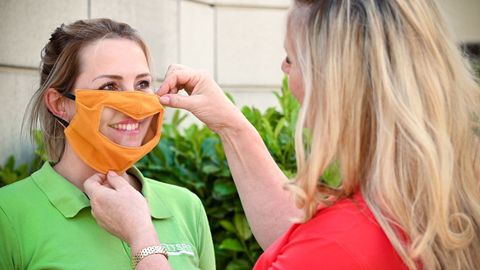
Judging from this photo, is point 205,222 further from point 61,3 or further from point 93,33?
point 61,3

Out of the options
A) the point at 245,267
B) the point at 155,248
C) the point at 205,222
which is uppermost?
the point at 155,248

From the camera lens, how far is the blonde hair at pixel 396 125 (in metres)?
2.21

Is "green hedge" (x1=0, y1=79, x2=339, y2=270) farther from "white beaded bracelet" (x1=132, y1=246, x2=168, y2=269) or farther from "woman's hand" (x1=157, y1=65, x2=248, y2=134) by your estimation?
"white beaded bracelet" (x1=132, y1=246, x2=168, y2=269)

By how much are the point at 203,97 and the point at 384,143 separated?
1.12 m

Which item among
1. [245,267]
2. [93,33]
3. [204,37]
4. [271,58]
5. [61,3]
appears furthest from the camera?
[271,58]

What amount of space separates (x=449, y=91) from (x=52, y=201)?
1508 millimetres

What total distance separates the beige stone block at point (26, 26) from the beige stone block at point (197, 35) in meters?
1.93

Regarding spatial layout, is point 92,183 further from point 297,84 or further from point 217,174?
point 217,174

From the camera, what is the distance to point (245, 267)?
5.21 meters

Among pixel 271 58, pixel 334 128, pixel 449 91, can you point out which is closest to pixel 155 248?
pixel 334 128

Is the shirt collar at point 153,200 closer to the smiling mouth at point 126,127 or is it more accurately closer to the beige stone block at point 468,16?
the smiling mouth at point 126,127

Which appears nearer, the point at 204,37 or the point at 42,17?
the point at 42,17

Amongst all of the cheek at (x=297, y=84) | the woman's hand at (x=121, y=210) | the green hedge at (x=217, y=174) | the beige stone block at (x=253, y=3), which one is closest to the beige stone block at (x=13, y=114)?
the green hedge at (x=217, y=174)

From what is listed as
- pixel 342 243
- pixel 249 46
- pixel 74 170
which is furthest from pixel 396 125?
pixel 249 46
